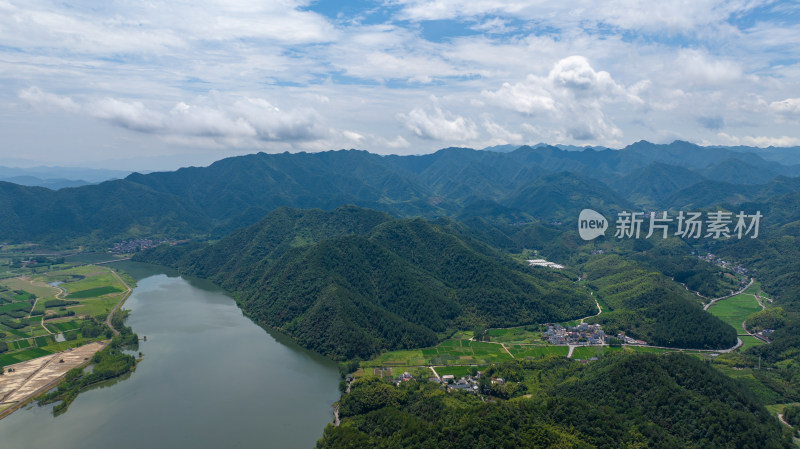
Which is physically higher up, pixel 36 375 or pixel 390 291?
pixel 390 291

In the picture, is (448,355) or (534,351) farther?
(534,351)

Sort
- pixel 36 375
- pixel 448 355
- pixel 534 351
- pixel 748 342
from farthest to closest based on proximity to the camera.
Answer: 1. pixel 748 342
2. pixel 534 351
3. pixel 448 355
4. pixel 36 375

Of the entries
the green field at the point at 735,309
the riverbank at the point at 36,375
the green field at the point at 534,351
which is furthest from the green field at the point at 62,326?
the green field at the point at 735,309

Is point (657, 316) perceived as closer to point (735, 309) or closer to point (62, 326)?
point (735, 309)

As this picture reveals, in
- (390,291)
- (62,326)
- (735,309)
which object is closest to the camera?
(62,326)

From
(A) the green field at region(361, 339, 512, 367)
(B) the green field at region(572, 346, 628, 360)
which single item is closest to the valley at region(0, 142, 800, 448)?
(B) the green field at region(572, 346, 628, 360)

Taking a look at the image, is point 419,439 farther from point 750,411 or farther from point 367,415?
point 750,411

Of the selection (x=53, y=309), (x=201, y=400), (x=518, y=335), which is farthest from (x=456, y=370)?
(x=53, y=309)

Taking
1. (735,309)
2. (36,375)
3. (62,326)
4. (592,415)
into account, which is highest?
(592,415)
